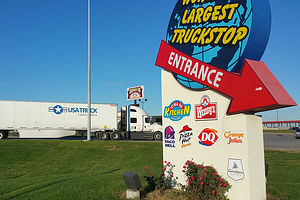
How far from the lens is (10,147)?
65.2ft

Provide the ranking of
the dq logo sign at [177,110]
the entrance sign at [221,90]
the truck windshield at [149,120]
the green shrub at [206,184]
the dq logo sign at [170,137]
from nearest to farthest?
the entrance sign at [221,90], the green shrub at [206,184], the dq logo sign at [177,110], the dq logo sign at [170,137], the truck windshield at [149,120]

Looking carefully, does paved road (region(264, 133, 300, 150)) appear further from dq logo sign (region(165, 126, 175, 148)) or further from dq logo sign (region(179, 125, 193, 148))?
dq logo sign (region(179, 125, 193, 148))

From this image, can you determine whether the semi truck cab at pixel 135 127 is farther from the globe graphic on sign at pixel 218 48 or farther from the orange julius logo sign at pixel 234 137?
the orange julius logo sign at pixel 234 137

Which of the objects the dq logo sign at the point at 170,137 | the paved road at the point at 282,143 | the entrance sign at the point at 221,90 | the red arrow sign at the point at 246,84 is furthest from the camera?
the paved road at the point at 282,143

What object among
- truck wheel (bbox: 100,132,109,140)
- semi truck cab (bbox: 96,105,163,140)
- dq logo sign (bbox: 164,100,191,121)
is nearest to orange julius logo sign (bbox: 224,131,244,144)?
dq logo sign (bbox: 164,100,191,121)

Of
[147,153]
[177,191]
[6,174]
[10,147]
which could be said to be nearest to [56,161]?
[6,174]

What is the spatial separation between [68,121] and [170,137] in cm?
2354

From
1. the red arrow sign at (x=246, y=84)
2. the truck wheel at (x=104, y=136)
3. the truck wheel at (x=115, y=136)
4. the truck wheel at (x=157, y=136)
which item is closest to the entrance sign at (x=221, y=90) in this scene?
the red arrow sign at (x=246, y=84)

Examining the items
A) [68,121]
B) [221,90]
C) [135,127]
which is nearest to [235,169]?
[221,90]

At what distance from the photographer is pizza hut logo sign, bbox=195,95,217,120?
7262 mm

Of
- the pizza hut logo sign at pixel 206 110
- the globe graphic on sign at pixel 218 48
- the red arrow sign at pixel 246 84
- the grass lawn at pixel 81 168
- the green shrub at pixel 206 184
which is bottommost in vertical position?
the grass lawn at pixel 81 168

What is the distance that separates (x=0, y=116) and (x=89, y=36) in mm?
13593

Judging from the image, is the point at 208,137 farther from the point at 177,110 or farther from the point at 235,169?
the point at 177,110

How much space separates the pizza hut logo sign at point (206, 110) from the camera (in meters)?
7.26
